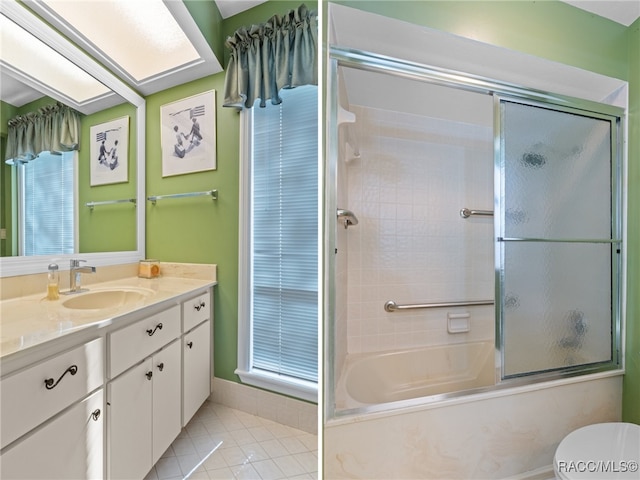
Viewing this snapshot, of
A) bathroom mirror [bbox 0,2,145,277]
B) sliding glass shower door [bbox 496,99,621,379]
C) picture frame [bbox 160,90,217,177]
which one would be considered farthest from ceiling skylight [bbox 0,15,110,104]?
sliding glass shower door [bbox 496,99,621,379]

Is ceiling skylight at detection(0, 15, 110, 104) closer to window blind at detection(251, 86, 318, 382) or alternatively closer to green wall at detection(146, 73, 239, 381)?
green wall at detection(146, 73, 239, 381)

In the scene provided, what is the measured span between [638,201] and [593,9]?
0.53 meters

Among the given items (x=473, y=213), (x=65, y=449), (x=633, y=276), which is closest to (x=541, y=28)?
(x=633, y=276)

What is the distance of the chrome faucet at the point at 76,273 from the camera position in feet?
2.08

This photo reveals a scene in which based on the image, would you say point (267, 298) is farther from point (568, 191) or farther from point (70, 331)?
point (568, 191)

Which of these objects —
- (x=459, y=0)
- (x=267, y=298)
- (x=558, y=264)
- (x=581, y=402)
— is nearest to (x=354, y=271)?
(x=267, y=298)

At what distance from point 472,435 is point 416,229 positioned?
35.1 inches

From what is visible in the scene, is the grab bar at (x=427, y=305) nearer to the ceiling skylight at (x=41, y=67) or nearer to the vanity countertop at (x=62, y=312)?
the vanity countertop at (x=62, y=312)

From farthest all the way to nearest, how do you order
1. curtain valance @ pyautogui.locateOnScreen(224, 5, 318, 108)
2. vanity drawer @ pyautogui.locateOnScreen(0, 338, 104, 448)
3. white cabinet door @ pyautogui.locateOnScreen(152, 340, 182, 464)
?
white cabinet door @ pyautogui.locateOnScreen(152, 340, 182, 464), curtain valance @ pyautogui.locateOnScreen(224, 5, 318, 108), vanity drawer @ pyautogui.locateOnScreen(0, 338, 104, 448)

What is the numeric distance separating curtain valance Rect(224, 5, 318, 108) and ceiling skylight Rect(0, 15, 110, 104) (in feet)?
1.05

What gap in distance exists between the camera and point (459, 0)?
0.60 metres

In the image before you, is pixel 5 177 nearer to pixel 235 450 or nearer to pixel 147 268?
pixel 147 268

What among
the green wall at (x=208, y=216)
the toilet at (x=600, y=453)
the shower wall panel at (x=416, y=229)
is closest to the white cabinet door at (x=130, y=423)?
the green wall at (x=208, y=216)

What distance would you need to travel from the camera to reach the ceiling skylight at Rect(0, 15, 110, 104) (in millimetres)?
543
